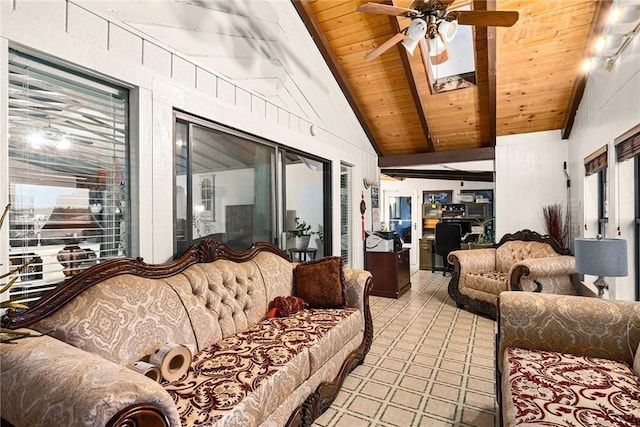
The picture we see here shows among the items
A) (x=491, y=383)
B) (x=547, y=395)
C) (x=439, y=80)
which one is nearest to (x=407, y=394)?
(x=491, y=383)

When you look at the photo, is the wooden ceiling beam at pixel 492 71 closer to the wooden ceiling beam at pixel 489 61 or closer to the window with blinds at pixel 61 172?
the wooden ceiling beam at pixel 489 61

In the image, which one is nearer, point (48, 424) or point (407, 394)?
point (48, 424)

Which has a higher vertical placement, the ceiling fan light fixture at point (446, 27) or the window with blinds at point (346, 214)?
the ceiling fan light fixture at point (446, 27)

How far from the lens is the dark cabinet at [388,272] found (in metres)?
4.97

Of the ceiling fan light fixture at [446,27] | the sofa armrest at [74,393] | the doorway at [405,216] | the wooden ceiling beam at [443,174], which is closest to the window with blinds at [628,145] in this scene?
the ceiling fan light fixture at [446,27]

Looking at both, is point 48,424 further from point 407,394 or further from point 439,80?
point 439,80

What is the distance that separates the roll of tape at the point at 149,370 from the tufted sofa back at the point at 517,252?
439 centimetres

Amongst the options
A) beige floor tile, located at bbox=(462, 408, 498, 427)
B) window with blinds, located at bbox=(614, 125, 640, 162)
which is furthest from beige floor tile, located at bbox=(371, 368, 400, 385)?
window with blinds, located at bbox=(614, 125, 640, 162)

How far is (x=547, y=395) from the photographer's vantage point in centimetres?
134

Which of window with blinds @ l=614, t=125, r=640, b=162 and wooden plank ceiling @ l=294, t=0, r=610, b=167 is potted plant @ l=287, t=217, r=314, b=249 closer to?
wooden plank ceiling @ l=294, t=0, r=610, b=167

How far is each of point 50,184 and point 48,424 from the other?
48.7 inches

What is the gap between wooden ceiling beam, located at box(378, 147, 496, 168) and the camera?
516cm

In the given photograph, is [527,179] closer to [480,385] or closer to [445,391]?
[480,385]

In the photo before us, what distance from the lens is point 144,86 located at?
2051mm
